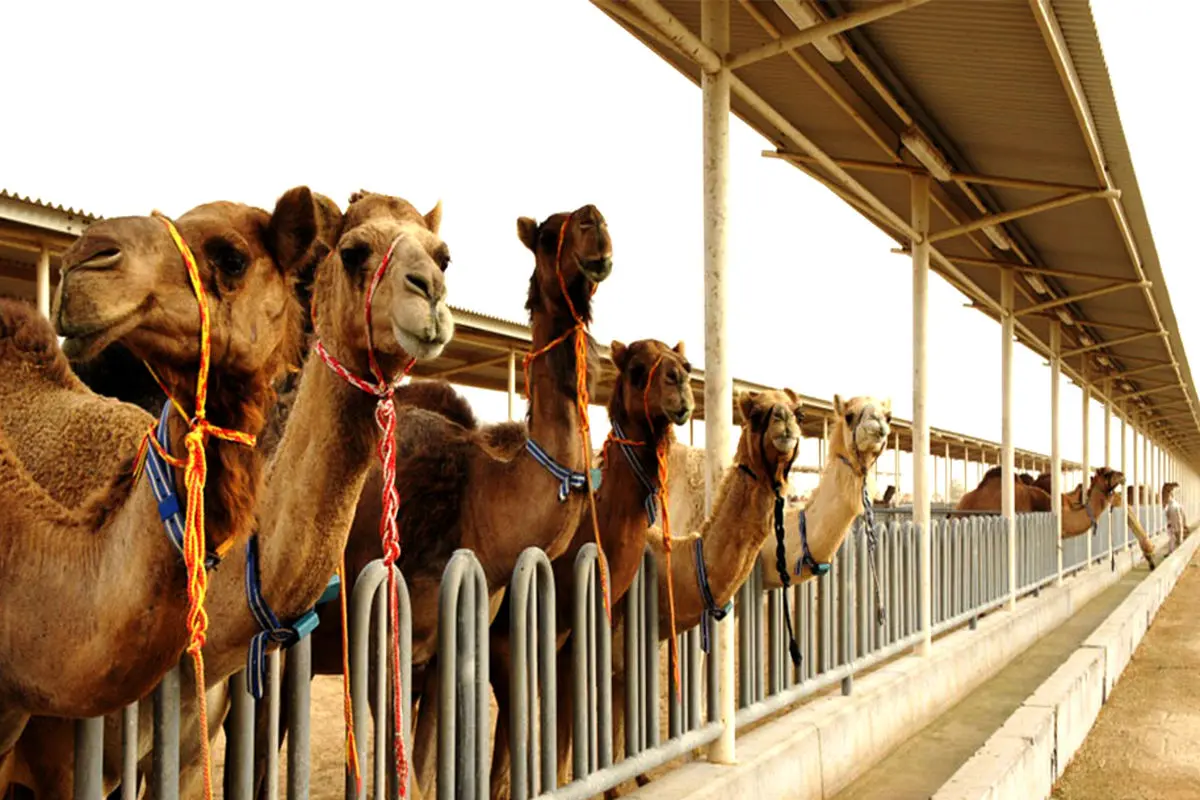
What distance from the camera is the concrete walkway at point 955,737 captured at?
7.47 meters

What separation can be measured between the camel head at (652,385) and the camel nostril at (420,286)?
281 cm

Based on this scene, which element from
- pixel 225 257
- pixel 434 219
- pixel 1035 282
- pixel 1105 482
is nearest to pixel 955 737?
pixel 434 219

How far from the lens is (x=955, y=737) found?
9.19m

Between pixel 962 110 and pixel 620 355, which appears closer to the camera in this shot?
pixel 620 355

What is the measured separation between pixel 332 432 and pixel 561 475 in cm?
212

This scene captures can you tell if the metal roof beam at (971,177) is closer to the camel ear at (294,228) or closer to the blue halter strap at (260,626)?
the camel ear at (294,228)

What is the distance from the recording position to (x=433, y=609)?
5.01m

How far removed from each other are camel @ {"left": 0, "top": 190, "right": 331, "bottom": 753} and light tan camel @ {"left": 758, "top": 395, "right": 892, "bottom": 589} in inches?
190

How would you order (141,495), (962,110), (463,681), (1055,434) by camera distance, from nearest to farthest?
1. (141,495)
2. (463,681)
3. (962,110)
4. (1055,434)

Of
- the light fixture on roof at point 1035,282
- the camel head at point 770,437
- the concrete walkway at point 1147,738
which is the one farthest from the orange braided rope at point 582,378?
the light fixture on roof at point 1035,282

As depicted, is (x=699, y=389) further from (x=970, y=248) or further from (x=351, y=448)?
(x=351, y=448)

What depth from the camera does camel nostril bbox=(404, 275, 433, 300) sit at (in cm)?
278

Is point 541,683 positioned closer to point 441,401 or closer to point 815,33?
point 441,401

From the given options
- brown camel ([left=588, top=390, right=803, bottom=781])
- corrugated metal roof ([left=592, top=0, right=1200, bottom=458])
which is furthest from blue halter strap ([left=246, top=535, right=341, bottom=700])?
corrugated metal roof ([left=592, top=0, right=1200, bottom=458])
